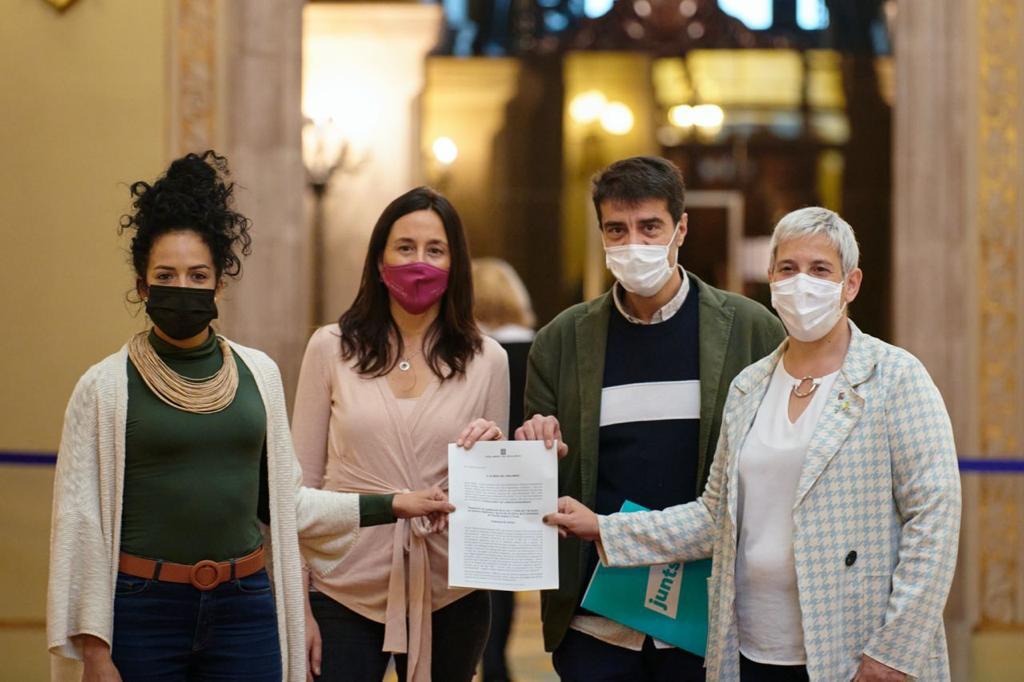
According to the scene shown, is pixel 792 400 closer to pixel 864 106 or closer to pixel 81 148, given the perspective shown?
pixel 81 148

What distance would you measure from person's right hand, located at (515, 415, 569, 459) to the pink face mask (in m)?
0.49

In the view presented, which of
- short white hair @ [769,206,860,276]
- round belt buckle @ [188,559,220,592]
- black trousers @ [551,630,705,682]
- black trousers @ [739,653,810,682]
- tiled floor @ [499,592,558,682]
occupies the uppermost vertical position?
short white hair @ [769,206,860,276]

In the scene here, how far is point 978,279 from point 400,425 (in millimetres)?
4606

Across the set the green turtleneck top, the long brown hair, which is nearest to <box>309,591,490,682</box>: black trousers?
the green turtleneck top

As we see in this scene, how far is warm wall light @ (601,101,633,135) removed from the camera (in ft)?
37.3

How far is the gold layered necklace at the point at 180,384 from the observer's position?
311 centimetres

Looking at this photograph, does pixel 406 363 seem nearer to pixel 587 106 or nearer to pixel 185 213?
pixel 185 213

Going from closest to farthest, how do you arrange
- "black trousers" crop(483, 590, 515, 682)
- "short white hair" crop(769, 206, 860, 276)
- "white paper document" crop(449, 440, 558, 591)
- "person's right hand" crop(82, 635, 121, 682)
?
"person's right hand" crop(82, 635, 121, 682)
"short white hair" crop(769, 206, 860, 276)
"white paper document" crop(449, 440, 558, 591)
"black trousers" crop(483, 590, 515, 682)

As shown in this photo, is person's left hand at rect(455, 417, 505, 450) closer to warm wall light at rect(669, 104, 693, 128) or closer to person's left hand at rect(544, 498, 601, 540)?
person's left hand at rect(544, 498, 601, 540)

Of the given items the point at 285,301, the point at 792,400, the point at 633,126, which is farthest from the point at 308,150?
the point at 792,400

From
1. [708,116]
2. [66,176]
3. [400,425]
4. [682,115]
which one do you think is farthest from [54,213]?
[708,116]

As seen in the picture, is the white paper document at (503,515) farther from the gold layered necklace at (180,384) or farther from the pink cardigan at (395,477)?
the gold layered necklace at (180,384)

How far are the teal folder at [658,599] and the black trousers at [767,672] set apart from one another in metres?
0.22

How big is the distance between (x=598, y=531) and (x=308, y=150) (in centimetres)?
782
